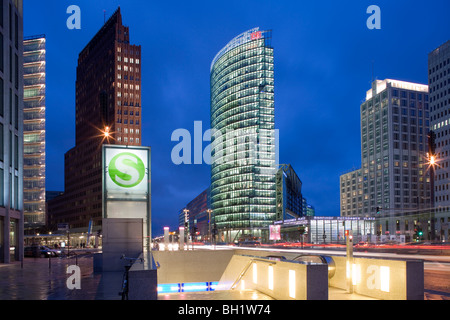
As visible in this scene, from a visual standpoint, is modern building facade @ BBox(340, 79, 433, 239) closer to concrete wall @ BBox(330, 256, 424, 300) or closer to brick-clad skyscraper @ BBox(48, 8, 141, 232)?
brick-clad skyscraper @ BBox(48, 8, 141, 232)

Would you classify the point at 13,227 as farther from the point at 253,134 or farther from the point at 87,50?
the point at 87,50

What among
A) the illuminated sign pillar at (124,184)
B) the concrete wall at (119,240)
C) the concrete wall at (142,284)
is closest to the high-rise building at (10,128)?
the illuminated sign pillar at (124,184)

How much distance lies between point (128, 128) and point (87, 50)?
45373mm

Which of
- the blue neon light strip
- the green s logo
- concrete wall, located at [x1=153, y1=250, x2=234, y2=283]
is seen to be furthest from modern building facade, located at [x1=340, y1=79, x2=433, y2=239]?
the green s logo

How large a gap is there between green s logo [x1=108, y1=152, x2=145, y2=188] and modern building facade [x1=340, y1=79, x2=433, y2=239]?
417 ft

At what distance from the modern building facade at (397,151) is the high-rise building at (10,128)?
12328cm

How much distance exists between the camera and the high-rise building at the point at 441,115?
123 meters

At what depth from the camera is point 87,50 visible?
545 feet

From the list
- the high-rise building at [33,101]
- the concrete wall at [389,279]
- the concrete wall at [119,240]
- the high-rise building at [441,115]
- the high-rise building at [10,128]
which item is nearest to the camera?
the concrete wall at [389,279]

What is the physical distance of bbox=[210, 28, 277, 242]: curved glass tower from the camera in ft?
489

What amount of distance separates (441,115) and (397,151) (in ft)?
80.3

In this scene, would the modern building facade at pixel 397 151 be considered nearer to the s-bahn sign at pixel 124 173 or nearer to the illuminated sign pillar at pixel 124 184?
the illuminated sign pillar at pixel 124 184

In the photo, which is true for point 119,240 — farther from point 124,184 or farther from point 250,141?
point 250,141
